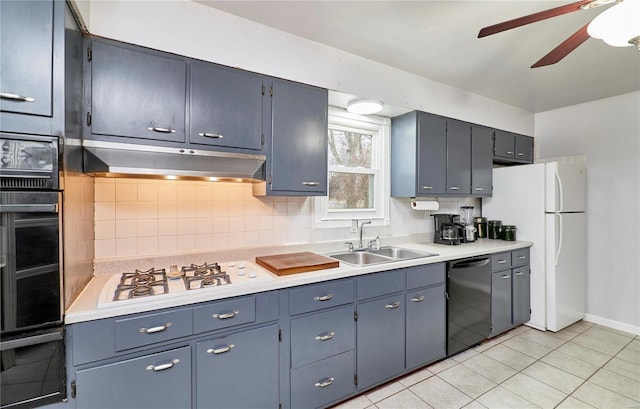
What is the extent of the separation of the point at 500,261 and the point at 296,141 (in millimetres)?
2383

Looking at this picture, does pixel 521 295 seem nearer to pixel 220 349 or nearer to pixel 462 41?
pixel 462 41

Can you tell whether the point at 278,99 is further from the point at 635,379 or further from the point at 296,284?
the point at 635,379

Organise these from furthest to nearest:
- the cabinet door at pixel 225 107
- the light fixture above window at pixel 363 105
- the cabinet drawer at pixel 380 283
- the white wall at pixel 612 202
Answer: the white wall at pixel 612 202
the light fixture above window at pixel 363 105
the cabinet drawer at pixel 380 283
the cabinet door at pixel 225 107

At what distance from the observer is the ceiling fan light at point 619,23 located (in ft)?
3.98

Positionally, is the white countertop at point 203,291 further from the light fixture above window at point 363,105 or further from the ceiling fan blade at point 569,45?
the ceiling fan blade at point 569,45

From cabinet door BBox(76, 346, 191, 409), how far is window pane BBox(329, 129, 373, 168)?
1.93 m

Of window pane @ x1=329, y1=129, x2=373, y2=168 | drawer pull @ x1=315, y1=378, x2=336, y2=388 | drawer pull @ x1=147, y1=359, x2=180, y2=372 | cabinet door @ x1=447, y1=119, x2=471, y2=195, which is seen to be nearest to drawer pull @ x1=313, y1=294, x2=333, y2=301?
drawer pull @ x1=315, y1=378, x2=336, y2=388

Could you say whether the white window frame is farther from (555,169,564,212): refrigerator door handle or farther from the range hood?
(555,169,564,212): refrigerator door handle

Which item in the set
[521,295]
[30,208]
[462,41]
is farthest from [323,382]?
[462,41]

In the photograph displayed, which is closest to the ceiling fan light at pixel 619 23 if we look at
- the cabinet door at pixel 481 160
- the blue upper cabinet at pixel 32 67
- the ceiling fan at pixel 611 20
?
the ceiling fan at pixel 611 20

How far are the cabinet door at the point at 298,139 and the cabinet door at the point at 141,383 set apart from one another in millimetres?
1138

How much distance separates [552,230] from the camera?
3.03 meters

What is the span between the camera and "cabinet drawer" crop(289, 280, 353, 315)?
174 cm

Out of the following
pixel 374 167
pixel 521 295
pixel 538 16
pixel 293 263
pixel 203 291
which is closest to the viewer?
pixel 538 16
